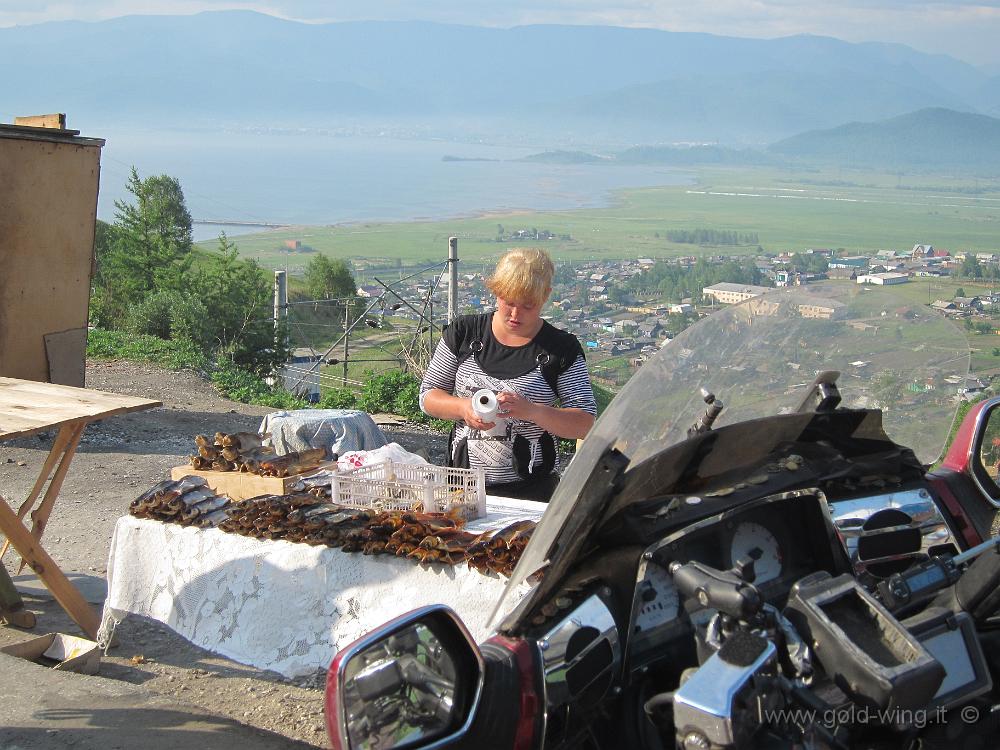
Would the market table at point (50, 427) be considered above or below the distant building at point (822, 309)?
below

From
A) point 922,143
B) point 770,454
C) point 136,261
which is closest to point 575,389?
point 770,454

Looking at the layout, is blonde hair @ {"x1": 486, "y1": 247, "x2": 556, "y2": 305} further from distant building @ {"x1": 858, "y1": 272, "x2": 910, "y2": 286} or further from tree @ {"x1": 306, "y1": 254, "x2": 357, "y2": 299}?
tree @ {"x1": 306, "y1": 254, "x2": 357, "y2": 299}

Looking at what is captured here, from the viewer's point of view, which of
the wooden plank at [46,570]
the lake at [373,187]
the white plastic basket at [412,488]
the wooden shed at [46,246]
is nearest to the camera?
the white plastic basket at [412,488]

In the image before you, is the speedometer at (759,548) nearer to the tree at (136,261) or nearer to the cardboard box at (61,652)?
the cardboard box at (61,652)

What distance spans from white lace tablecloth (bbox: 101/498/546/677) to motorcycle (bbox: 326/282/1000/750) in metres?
1.65

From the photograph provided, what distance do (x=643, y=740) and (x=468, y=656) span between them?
0.40 meters

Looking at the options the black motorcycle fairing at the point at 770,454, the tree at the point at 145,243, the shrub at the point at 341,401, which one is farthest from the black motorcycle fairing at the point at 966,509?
the tree at the point at 145,243

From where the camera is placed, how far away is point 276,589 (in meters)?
4.27

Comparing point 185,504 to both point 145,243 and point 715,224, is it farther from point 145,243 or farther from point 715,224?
point 715,224

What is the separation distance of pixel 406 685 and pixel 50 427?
3.66 m

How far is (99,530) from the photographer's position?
7.69 metres

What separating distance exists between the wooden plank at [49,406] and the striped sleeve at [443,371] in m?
1.49

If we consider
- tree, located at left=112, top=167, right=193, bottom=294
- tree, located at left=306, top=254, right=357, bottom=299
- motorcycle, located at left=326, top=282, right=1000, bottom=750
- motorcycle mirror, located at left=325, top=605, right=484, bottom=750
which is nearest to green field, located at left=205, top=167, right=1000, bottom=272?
tree, located at left=306, top=254, right=357, bottom=299

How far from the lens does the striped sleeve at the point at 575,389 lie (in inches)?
171
